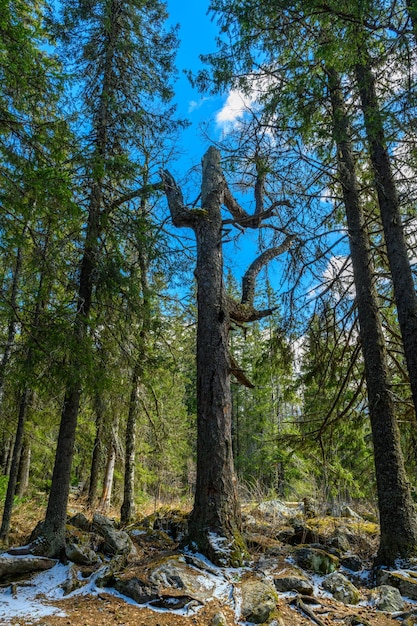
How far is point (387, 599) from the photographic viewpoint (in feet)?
11.7

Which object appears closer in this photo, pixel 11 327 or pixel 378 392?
pixel 378 392

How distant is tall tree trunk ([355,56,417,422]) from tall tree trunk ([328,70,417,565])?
0.36 m

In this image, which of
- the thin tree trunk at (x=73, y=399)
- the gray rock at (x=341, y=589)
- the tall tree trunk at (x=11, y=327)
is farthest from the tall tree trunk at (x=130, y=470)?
the gray rock at (x=341, y=589)

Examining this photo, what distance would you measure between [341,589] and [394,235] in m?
4.08

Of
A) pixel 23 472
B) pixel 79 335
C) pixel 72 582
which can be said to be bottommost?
pixel 72 582

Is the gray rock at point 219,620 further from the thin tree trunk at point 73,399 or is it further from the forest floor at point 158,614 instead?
the thin tree trunk at point 73,399

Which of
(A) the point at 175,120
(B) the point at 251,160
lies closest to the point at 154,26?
(A) the point at 175,120

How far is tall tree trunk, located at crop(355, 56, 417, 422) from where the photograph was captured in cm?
434

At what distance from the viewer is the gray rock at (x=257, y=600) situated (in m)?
3.18

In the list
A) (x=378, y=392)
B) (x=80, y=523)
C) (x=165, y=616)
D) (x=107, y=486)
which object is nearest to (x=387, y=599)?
(x=165, y=616)

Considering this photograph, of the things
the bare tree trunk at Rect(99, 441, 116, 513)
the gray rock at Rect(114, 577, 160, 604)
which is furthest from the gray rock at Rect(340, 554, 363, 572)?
the bare tree trunk at Rect(99, 441, 116, 513)

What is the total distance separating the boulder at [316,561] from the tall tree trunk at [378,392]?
26.2 inches

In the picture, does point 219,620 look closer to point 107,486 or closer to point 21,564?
point 21,564

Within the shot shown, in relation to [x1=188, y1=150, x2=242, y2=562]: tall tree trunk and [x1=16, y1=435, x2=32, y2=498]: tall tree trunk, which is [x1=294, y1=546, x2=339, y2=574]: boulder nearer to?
[x1=188, y1=150, x2=242, y2=562]: tall tree trunk
